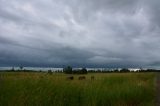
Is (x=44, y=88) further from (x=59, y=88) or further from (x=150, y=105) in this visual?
(x=150, y=105)

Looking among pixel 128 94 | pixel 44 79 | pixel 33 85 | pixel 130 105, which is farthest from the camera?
pixel 128 94

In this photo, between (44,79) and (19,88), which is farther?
(44,79)

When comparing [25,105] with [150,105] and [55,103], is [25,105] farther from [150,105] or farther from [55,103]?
[150,105]

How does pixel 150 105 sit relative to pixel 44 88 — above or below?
below

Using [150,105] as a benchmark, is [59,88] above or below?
above

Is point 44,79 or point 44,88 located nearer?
point 44,88

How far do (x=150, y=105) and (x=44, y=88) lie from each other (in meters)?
5.30

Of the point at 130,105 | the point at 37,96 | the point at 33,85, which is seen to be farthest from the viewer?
the point at 130,105

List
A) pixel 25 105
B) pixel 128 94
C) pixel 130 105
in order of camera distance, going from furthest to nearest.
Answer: pixel 128 94 < pixel 130 105 < pixel 25 105

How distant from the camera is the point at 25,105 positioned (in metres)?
9.85

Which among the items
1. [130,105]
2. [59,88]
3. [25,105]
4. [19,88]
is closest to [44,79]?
[59,88]

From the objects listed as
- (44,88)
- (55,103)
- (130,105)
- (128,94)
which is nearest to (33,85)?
(44,88)

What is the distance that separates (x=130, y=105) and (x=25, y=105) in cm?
543

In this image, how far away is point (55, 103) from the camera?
10.9m
